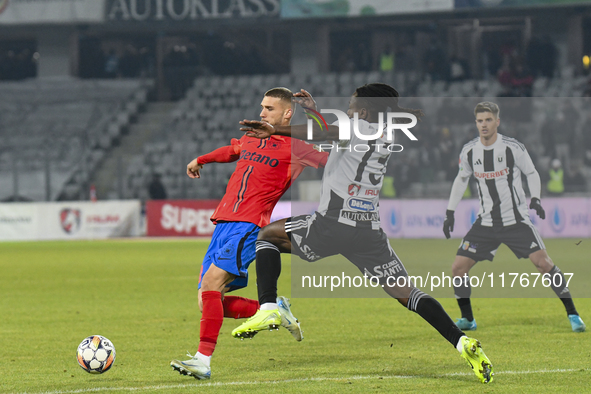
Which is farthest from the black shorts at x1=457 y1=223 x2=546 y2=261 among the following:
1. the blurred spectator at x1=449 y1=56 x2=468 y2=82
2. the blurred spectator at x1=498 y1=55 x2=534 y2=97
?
the blurred spectator at x1=449 y1=56 x2=468 y2=82

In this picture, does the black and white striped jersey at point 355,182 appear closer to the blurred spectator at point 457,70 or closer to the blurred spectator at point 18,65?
the blurred spectator at point 457,70

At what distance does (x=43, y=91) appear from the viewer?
3597 centimetres

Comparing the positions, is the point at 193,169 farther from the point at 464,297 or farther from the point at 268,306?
the point at 464,297

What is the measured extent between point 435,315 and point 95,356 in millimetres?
2250

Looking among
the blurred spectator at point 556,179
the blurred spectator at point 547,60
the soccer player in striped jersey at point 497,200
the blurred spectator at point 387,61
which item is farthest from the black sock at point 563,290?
the blurred spectator at point 387,61

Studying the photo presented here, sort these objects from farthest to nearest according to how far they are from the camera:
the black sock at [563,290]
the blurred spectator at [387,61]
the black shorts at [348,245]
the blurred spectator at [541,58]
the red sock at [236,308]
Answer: the blurred spectator at [387,61] < the blurred spectator at [541,58] < the black sock at [563,290] < the red sock at [236,308] < the black shorts at [348,245]

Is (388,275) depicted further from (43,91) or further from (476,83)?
(43,91)

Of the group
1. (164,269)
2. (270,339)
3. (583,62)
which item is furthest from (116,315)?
(583,62)

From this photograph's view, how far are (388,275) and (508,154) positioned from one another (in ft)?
9.57

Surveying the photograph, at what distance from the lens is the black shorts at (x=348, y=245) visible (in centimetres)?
584

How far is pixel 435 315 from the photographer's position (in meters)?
5.71

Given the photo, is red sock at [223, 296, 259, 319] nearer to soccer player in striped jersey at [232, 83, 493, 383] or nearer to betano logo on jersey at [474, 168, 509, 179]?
soccer player in striped jersey at [232, 83, 493, 383]

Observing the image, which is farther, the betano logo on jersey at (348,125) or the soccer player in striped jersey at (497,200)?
the soccer player in striped jersey at (497,200)

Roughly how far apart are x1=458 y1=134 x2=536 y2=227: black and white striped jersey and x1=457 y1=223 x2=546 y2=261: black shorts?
0.06 meters
